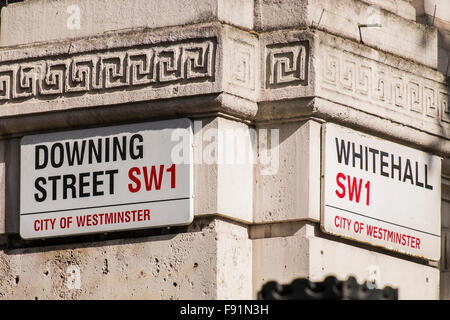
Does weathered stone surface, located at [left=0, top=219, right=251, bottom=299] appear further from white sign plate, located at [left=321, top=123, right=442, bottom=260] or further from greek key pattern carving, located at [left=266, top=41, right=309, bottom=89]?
greek key pattern carving, located at [left=266, top=41, right=309, bottom=89]

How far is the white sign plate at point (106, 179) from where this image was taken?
1560 centimetres

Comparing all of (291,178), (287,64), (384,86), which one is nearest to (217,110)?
(287,64)

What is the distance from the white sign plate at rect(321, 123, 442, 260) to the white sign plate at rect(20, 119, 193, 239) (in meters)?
1.22

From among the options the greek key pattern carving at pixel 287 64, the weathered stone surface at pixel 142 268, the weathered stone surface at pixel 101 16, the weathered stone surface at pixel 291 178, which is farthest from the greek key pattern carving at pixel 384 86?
the weathered stone surface at pixel 142 268

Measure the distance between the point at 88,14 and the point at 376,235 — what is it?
10.5 ft

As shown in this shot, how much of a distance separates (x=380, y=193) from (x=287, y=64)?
4.85ft

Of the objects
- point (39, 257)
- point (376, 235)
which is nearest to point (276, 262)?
point (376, 235)

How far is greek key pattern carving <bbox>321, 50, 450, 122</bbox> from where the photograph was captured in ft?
51.9

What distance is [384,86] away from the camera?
16.4m

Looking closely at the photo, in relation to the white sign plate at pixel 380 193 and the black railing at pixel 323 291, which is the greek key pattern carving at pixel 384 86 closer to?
the white sign plate at pixel 380 193

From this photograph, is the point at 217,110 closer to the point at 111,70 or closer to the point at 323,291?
the point at 111,70

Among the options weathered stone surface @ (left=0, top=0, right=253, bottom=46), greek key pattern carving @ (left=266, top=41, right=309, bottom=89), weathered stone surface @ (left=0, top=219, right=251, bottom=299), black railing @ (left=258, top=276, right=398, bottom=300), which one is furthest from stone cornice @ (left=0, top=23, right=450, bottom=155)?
black railing @ (left=258, top=276, right=398, bottom=300)

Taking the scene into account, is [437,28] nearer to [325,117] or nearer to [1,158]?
[325,117]

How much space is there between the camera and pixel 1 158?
16.7 meters
